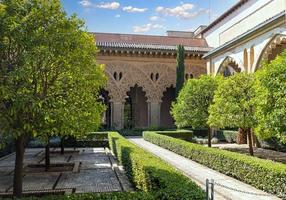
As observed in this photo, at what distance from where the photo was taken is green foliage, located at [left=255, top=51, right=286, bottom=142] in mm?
9562

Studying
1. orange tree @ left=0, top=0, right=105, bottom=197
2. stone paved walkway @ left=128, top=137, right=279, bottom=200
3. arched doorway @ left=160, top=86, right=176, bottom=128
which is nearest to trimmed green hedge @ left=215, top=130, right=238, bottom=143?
arched doorway @ left=160, top=86, right=176, bottom=128

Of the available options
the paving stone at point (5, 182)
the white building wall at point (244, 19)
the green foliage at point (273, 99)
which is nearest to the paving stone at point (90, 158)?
the paving stone at point (5, 182)

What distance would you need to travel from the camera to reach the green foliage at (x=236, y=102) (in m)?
14.7

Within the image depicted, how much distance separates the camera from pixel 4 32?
691 cm

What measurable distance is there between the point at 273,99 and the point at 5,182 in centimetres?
800

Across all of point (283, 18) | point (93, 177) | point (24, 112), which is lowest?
point (93, 177)

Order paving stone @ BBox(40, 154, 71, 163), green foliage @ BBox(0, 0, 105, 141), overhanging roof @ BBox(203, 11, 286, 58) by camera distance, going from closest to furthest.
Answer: green foliage @ BBox(0, 0, 105, 141), paving stone @ BBox(40, 154, 71, 163), overhanging roof @ BBox(203, 11, 286, 58)

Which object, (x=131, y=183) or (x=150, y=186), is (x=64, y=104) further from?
(x=131, y=183)

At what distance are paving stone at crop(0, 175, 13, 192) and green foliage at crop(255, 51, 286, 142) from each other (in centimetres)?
724

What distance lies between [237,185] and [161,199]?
456 centimetres

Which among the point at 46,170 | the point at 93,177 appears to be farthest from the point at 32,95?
the point at 46,170

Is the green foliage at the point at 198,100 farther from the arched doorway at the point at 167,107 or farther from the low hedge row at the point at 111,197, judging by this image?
the arched doorway at the point at 167,107

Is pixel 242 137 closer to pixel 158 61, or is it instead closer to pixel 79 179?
pixel 158 61

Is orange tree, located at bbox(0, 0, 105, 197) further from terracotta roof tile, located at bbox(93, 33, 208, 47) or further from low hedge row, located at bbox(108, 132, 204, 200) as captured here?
terracotta roof tile, located at bbox(93, 33, 208, 47)
